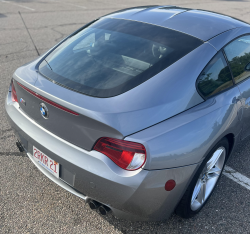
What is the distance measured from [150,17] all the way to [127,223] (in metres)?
1.92

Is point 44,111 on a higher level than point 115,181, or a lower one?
higher

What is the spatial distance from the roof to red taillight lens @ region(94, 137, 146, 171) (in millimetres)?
1201

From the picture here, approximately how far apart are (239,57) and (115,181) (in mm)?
1794

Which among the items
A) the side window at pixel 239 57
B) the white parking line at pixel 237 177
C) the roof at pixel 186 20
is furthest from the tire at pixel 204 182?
the roof at pixel 186 20

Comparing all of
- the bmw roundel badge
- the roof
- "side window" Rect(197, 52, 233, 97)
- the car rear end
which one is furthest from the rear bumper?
the roof

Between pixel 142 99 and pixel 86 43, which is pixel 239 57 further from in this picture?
pixel 86 43

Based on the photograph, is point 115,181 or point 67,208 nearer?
point 115,181

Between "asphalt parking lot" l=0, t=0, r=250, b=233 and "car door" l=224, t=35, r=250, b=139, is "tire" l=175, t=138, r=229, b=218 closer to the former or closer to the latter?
"asphalt parking lot" l=0, t=0, r=250, b=233

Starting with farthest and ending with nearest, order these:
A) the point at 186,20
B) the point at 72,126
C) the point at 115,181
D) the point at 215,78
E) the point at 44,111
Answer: the point at 186,20
the point at 215,78
the point at 44,111
the point at 72,126
the point at 115,181

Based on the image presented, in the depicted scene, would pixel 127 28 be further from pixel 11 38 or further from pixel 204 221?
pixel 11 38

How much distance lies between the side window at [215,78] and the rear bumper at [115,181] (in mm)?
657

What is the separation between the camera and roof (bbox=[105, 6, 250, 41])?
257 cm

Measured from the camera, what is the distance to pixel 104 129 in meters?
1.92

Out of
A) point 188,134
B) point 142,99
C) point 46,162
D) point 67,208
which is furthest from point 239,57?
point 67,208
